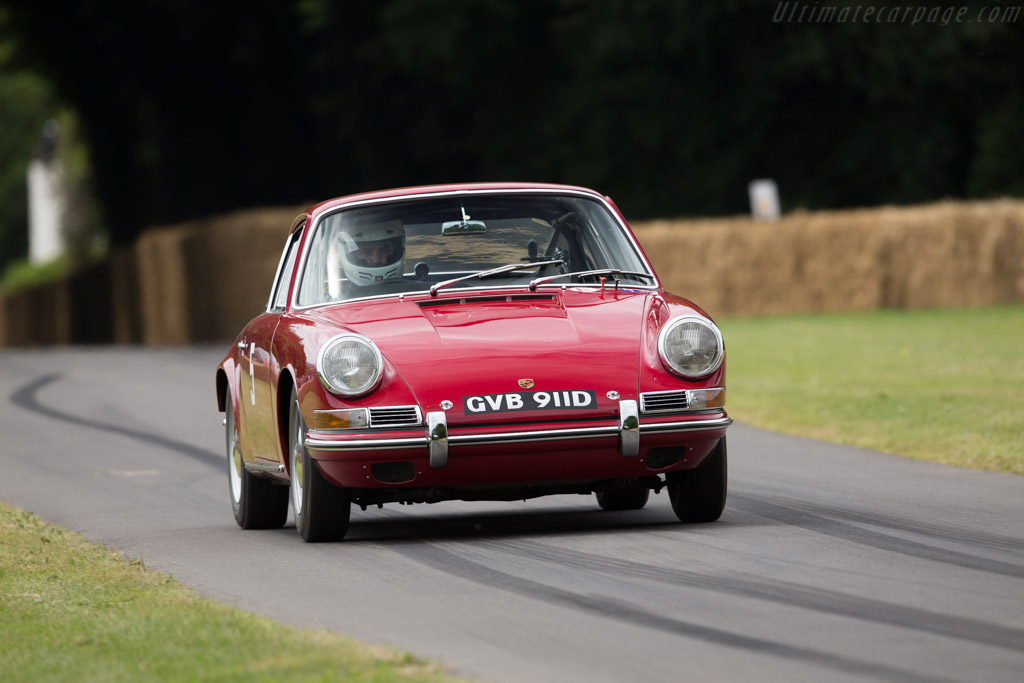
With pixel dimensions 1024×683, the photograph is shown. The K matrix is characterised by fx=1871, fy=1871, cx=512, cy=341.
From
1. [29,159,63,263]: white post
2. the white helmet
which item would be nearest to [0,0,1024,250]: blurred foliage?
the white helmet

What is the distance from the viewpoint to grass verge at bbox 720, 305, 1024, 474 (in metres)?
12.3

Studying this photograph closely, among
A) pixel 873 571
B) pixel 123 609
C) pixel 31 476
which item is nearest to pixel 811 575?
pixel 873 571

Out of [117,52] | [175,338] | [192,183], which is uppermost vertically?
[117,52]

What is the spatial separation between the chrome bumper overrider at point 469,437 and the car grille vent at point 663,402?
0.17 feet

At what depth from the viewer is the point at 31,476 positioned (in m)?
12.4

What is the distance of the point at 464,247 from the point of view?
345 inches

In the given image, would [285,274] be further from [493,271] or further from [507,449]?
[507,449]

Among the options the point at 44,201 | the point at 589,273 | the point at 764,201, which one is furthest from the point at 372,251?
the point at 44,201

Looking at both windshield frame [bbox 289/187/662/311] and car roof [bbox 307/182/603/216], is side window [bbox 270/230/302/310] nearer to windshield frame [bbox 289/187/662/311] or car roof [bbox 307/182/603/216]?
windshield frame [bbox 289/187/662/311]

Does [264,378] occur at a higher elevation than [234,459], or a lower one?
higher

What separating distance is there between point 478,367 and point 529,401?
254mm

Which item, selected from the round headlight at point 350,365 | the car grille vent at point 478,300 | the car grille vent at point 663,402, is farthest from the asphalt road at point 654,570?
the car grille vent at point 478,300

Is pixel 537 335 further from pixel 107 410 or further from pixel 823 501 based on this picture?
pixel 107 410

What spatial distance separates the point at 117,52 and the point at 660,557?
3765cm
